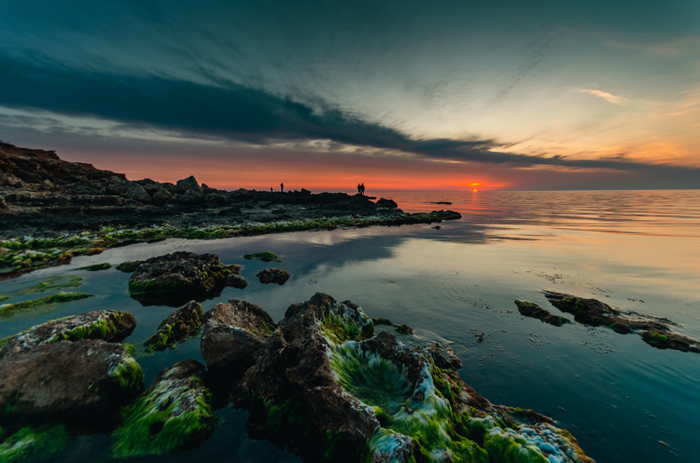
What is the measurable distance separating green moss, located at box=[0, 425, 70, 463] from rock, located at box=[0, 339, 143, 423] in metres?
0.27

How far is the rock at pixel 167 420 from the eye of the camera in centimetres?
417

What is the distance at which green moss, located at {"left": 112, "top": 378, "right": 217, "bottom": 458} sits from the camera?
416cm

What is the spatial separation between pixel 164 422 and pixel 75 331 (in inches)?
156

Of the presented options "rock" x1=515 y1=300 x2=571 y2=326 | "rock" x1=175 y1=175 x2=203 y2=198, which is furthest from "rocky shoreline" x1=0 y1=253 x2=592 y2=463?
"rock" x1=175 y1=175 x2=203 y2=198

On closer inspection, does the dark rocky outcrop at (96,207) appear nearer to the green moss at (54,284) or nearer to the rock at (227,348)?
the green moss at (54,284)

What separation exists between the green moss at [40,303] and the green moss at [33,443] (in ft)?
22.9

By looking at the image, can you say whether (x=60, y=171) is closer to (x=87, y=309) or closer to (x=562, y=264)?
(x=87, y=309)

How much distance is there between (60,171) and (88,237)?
1823 inches

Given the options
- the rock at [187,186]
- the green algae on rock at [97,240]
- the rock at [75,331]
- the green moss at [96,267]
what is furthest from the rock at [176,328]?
the rock at [187,186]

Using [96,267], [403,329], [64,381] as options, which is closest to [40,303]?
[96,267]

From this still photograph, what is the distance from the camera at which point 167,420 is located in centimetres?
436

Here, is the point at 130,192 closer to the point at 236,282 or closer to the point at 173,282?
the point at 173,282

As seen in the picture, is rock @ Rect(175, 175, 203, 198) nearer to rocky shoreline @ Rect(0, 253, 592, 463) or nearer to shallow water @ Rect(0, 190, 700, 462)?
shallow water @ Rect(0, 190, 700, 462)

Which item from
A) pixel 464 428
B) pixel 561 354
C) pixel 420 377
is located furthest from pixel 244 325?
pixel 561 354
